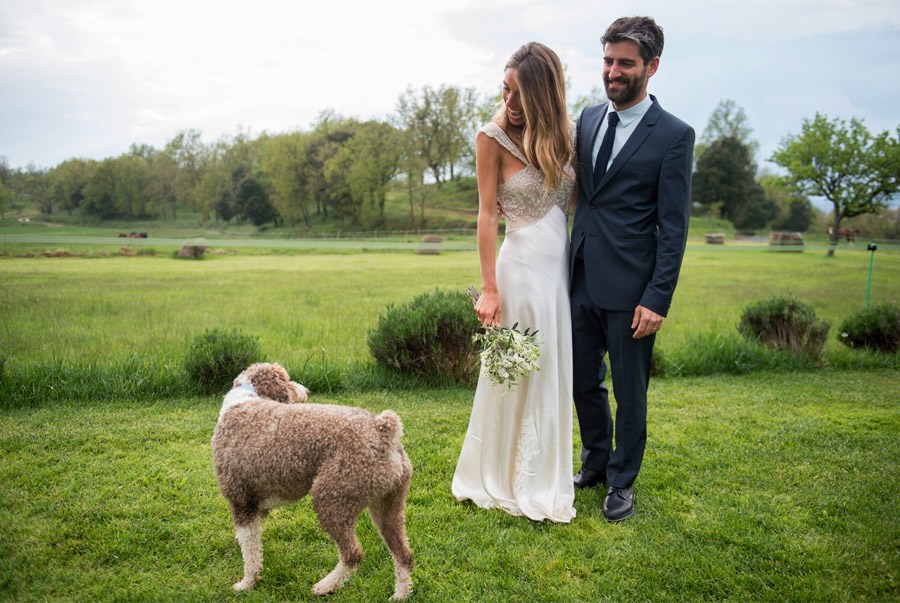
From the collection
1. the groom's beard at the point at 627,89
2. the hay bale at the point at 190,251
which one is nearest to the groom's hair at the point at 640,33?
the groom's beard at the point at 627,89

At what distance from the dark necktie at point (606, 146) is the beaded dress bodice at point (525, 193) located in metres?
0.22

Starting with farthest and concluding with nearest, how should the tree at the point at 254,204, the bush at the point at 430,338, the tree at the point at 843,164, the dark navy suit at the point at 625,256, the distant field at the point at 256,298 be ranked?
1. the tree at the point at 843,164
2. the tree at the point at 254,204
3. the distant field at the point at 256,298
4. the bush at the point at 430,338
5. the dark navy suit at the point at 625,256

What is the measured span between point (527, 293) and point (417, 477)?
1.84 metres

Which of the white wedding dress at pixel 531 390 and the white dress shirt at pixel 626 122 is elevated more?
the white dress shirt at pixel 626 122

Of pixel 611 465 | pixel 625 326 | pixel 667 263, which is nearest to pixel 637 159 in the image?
pixel 667 263

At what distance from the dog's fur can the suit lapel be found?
7.42 ft

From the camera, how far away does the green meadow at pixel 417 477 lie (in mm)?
3357

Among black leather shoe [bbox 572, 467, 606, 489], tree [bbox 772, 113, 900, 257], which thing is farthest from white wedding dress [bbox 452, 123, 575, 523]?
tree [bbox 772, 113, 900, 257]

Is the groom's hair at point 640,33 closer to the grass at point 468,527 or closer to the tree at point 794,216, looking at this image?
the grass at point 468,527

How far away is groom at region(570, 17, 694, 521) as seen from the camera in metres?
3.67

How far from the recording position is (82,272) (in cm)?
897

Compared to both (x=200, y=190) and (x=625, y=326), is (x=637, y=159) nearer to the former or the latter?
(x=625, y=326)

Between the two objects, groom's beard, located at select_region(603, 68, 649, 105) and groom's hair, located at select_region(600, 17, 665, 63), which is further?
groom's beard, located at select_region(603, 68, 649, 105)

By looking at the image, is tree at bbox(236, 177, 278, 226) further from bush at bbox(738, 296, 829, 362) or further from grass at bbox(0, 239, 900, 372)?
bush at bbox(738, 296, 829, 362)
